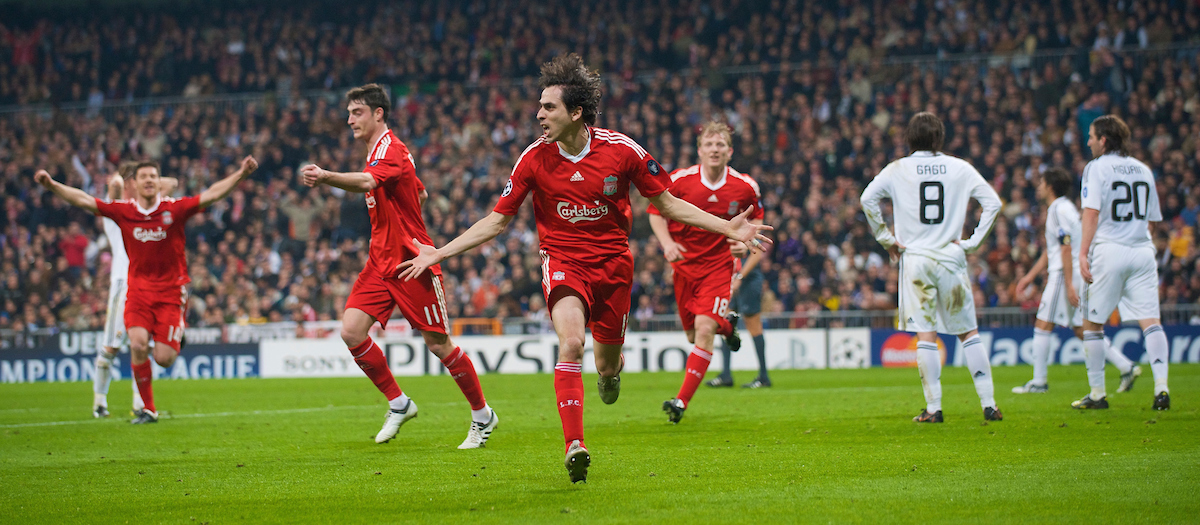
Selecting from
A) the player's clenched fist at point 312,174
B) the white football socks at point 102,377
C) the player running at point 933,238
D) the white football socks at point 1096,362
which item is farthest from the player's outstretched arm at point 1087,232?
the white football socks at point 102,377

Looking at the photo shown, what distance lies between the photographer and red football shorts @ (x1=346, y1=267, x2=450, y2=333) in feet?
25.5

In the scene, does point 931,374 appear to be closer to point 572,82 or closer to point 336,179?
point 572,82

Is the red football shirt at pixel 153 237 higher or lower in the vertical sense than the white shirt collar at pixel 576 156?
lower

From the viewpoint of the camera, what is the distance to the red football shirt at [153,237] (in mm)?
9930

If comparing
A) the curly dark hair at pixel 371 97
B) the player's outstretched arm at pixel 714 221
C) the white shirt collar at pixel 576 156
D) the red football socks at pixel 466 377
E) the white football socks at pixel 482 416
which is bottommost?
the white football socks at pixel 482 416

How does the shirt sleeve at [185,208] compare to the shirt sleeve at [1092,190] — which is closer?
the shirt sleeve at [1092,190]

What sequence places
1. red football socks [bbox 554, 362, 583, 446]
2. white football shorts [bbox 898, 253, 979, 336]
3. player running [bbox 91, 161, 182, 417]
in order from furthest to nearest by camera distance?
player running [bbox 91, 161, 182, 417]
white football shorts [bbox 898, 253, 979, 336]
red football socks [bbox 554, 362, 583, 446]

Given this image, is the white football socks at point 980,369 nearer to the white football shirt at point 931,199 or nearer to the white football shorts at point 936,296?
the white football shorts at point 936,296

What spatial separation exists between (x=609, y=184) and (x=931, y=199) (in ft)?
10.6

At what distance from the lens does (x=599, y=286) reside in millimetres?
6258

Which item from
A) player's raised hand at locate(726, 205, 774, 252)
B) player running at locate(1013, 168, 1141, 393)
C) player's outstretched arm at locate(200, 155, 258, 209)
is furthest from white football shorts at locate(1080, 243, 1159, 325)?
player's outstretched arm at locate(200, 155, 258, 209)

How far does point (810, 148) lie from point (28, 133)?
67.6 feet

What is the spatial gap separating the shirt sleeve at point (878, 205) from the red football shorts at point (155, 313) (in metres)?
6.28

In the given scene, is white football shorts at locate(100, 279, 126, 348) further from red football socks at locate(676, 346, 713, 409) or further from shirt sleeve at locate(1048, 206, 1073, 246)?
shirt sleeve at locate(1048, 206, 1073, 246)
